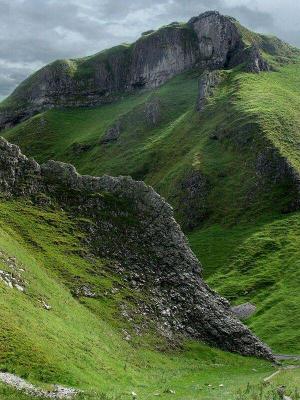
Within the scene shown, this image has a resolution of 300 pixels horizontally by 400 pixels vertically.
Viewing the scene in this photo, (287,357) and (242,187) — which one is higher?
(242,187)

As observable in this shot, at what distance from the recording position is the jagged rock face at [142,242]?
2345 inches

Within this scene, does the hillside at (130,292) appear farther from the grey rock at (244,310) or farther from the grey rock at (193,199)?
the grey rock at (193,199)

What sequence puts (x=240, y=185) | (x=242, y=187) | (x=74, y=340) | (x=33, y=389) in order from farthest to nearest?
(x=240, y=185) < (x=242, y=187) < (x=74, y=340) < (x=33, y=389)

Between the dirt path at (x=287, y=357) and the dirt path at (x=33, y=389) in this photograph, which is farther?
the dirt path at (x=287, y=357)

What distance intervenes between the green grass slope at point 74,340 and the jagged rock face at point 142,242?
221 centimetres

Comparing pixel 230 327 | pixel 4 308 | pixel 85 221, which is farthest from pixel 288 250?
pixel 4 308

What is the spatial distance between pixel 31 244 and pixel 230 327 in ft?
82.0

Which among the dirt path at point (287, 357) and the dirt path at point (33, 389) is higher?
the dirt path at point (33, 389)

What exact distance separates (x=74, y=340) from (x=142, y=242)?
25082 mm

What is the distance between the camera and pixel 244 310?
95.2 meters

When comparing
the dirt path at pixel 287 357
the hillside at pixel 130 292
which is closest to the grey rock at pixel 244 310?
the hillside at pixel 130 292

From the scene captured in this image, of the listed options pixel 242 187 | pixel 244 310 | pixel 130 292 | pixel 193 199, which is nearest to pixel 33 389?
pixel 130 292

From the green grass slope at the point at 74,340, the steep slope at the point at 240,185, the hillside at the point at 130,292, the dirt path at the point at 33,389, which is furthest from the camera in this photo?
the steep slope at the point at 240,185

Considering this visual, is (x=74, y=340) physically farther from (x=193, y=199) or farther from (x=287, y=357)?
(x=193, y=199)
